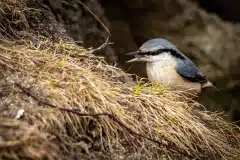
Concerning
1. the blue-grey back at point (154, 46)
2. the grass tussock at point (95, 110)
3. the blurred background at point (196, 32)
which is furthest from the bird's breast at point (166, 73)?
the blurred background at point (196, 32)

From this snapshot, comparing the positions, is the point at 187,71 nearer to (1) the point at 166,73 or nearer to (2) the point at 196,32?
(1) the point at 166,73

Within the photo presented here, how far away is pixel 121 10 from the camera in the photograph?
8.02 meters

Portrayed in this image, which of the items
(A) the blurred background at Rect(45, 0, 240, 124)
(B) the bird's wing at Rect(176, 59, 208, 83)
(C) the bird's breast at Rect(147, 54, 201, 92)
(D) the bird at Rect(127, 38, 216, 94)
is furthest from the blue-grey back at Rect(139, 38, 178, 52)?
(A) the blurred background at Rect(45, 0, 240, 124)

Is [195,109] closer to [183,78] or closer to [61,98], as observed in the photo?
Result: [183,78]

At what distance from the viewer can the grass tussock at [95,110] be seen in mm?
3184

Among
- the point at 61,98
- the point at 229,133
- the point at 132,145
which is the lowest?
the point at 229,133

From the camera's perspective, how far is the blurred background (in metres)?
7.97

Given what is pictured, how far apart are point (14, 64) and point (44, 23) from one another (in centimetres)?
144

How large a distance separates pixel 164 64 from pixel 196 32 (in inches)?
128

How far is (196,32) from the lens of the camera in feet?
27.2

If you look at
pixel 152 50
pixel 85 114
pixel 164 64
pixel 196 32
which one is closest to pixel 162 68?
pixel 164 64

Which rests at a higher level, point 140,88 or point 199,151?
point 140,88

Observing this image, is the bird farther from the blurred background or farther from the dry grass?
the blurred background

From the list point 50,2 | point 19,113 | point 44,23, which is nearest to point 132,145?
point 19,113
